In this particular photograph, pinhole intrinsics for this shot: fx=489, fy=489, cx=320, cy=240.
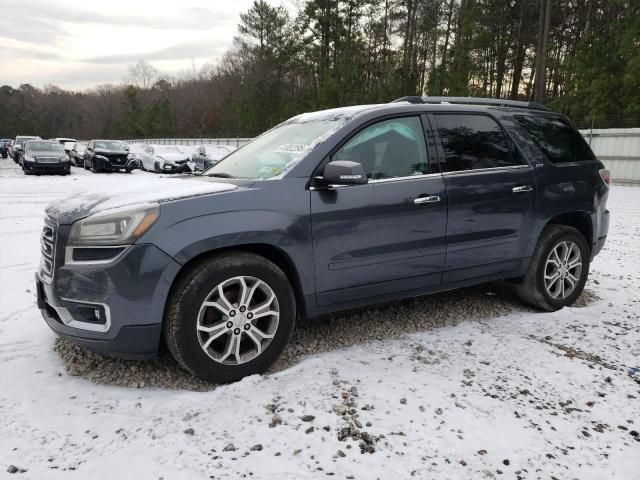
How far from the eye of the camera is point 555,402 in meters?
2.90

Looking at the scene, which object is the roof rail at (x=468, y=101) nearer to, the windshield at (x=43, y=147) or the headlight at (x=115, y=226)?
the headlight at (x=115, y=226)

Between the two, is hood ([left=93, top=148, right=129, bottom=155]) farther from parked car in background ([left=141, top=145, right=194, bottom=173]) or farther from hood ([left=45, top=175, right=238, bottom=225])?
hood ([left=45, top=175, right=238, bottom=225])

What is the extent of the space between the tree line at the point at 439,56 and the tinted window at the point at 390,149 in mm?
19072

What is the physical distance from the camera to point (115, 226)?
2.84m

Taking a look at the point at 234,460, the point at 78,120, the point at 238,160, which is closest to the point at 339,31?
the point at 238,160

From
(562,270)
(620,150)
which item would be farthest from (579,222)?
(620,150)

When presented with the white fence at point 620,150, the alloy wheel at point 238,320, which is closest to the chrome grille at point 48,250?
the alloy wheel at point 238,320

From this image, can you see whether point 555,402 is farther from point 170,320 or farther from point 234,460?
point 170,320

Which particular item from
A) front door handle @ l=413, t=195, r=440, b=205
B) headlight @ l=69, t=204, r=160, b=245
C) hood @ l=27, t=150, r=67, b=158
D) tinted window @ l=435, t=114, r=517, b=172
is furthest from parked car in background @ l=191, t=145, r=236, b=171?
headlight @ l=69, t=204, r=160, b=245

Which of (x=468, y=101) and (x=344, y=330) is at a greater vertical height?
(x=468, y=101)

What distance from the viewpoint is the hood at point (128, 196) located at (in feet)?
9.78

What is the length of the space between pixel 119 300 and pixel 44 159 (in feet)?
64.5

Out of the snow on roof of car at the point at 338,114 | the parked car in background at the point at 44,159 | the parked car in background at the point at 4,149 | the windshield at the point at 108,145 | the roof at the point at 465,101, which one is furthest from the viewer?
the parked car in background at the point at 4,149

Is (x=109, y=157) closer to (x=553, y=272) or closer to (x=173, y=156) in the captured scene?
(x=173, y=156)
